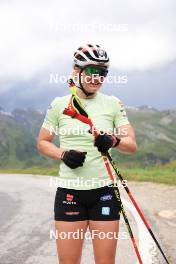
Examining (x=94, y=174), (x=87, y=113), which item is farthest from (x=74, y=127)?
(x=94, y=174)

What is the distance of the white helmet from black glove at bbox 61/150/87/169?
90cm

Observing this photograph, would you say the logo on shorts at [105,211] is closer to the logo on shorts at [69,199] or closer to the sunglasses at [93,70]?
the logo on shorts at [69,199]

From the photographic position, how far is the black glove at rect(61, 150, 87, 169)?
4.56 meters

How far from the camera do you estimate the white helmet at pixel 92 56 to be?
4926 millimetres

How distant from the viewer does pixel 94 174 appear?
4.77m

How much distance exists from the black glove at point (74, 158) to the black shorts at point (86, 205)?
0.30m

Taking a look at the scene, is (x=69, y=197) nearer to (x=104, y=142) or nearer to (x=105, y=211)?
(x=105, y=211)

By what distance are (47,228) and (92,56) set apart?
7109 mm

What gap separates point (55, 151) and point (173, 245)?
16.9 ft

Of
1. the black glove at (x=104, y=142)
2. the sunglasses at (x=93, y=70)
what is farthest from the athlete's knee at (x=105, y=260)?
the sunglasses at (x=93, y=70)

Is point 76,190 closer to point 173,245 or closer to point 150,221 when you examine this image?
point 173,245

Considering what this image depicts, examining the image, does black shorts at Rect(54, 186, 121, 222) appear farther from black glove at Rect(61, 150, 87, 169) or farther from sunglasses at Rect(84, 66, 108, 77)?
sunglasses at Rect(84, 66, 108, 77)

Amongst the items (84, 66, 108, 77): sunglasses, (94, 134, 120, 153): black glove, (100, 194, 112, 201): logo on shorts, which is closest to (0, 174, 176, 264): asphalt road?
(100, 194, 112, 201): logo on shorts

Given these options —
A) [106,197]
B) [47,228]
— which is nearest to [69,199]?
[106,197]
